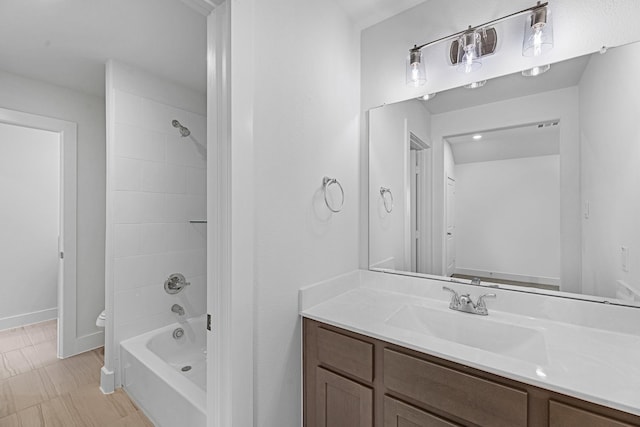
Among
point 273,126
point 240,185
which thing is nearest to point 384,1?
point 273,126

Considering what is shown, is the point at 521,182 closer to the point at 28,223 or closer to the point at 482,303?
the point at 482,303

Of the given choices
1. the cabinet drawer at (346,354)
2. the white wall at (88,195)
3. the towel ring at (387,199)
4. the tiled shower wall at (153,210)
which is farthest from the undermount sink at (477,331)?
the white wall at (88,195)

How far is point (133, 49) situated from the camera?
2.06 metres

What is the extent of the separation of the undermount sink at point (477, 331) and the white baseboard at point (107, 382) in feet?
6.86

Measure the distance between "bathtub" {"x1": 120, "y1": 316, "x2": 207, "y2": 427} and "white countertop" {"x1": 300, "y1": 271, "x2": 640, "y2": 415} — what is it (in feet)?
2.67

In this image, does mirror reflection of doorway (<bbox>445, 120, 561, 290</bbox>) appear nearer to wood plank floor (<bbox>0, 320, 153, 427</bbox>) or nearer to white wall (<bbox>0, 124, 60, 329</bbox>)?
wood plank floor (<bbox>0, 320, 153, 427</bbox>)

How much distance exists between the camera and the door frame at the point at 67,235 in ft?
8.45

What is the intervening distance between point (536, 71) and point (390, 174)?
0.83m

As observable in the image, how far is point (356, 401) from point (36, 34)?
9.39 ft

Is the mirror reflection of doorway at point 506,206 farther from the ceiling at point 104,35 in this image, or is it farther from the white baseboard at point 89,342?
the white baseboard at point 89,342

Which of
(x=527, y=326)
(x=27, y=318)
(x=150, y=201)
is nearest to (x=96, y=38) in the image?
(x=150, y=201)

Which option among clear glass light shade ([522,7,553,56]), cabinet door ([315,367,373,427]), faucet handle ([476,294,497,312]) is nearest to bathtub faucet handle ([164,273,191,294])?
cabinet door ([315,367,373,427])

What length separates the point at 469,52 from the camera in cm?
144

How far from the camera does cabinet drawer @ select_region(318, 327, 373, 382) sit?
1.18 metres
